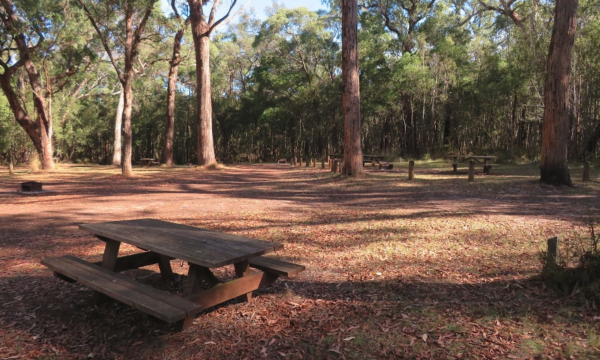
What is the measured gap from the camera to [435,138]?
25.8 metres

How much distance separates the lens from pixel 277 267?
3.24 metres

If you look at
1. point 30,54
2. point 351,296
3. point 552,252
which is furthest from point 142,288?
point 30,54

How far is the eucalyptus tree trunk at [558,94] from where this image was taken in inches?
371

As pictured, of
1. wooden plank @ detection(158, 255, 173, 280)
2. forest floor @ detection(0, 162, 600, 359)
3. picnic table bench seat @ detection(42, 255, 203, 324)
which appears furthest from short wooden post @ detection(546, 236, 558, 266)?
wooden plank @ detection(158, 255, 173, 280)

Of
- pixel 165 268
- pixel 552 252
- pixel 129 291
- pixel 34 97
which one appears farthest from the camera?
pixel 34 97

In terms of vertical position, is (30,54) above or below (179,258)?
above

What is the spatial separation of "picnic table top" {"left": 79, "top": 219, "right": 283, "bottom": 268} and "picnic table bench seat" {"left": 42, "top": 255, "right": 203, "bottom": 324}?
28cm

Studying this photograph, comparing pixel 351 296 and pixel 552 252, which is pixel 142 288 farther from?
pixel 552 252

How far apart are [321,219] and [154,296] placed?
4351 mm

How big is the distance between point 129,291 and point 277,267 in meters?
1.12

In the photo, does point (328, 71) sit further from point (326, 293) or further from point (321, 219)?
point (326, 293)

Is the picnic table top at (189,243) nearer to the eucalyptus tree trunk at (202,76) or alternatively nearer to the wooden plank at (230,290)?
the wooden plank at (230,290)

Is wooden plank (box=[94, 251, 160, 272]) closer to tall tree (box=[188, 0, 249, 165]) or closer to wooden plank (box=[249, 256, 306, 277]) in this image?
wooden plank (box=[249, 256, 306, 277])

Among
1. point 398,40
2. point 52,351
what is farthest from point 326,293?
point 398,40
